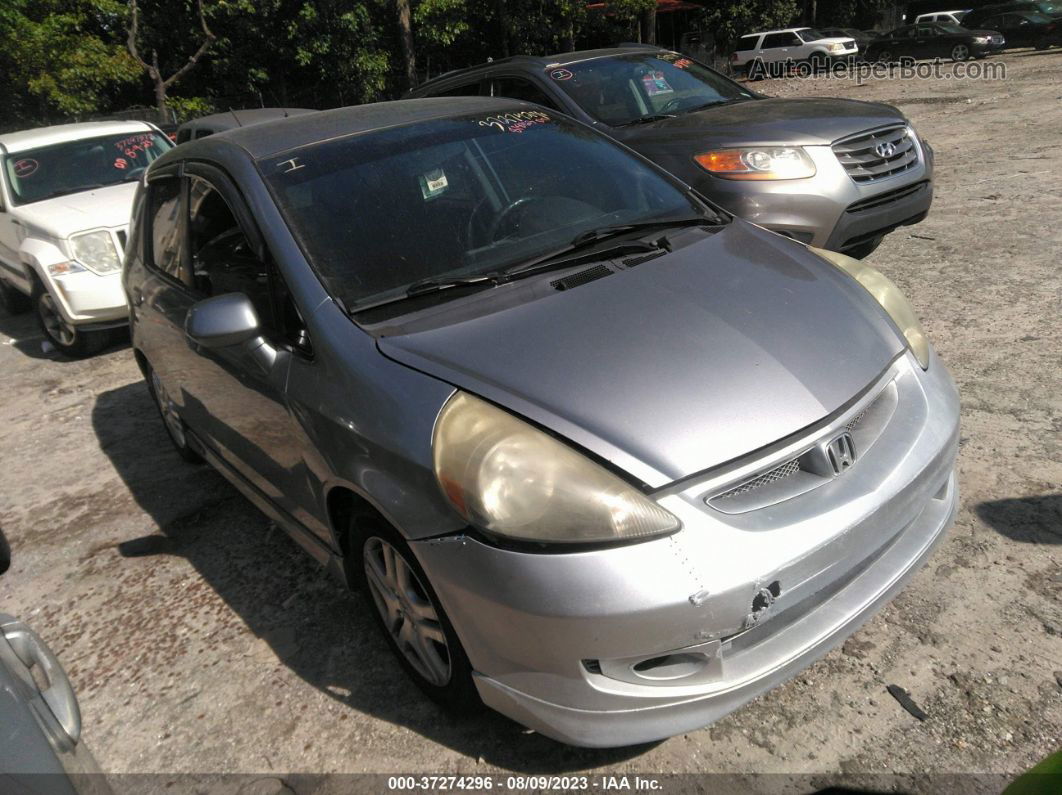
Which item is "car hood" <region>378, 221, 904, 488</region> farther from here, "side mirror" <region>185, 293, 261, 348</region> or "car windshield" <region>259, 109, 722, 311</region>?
"side mirror" <region>185, 293, 261, 348</region>

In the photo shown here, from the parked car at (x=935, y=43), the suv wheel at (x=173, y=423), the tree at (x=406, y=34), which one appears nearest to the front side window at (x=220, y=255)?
the suv wheel at (x=173, y=423)

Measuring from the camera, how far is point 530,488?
2.12m

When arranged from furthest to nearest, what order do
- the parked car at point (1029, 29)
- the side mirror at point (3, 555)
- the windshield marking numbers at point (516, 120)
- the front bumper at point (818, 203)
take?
the parked car at point (1029, 29)
the front bumper at point (818, 203)
the windshield marking numbers at point (516, 120)
the side mirror at point (3, 555)

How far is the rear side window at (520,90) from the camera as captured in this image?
21.2 ft

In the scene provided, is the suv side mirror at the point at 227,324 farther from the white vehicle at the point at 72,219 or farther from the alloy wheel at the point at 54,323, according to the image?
the alloy wheel at the point at 54,323

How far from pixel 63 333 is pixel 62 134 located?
2.18 m

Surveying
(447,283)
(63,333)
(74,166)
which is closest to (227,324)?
(447,283)

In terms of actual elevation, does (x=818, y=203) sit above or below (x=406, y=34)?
above

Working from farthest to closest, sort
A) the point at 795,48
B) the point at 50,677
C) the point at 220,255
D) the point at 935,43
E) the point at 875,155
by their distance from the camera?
the point at 795,48 → the point at 935,43 → the point at 875,155 → the point at 220,255 → the point at 50,677

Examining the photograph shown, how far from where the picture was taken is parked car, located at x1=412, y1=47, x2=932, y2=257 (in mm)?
5344

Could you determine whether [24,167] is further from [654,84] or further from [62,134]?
[654,84]

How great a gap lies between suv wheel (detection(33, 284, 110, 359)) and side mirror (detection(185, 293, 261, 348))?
4.56m

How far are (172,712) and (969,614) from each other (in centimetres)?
257

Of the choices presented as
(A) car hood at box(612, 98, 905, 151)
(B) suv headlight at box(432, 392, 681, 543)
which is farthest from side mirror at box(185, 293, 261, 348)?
(A) car hood at box(612, 98, 905, 151)
